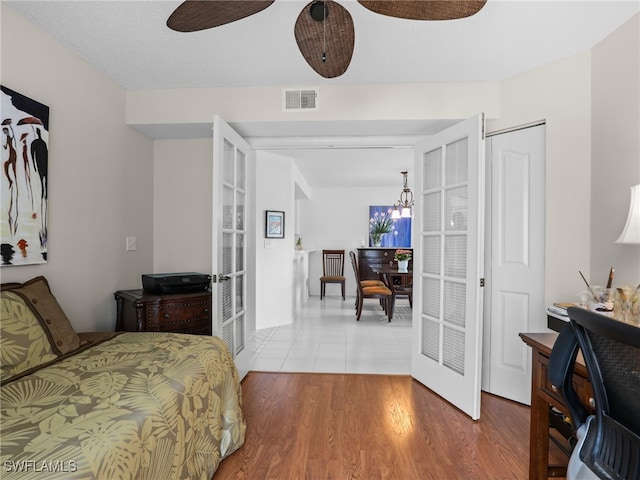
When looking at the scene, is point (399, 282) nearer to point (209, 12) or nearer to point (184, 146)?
point (184, 146)

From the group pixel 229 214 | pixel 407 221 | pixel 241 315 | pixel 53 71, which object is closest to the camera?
pixel 53 71

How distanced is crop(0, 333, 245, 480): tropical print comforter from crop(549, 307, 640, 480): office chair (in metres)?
1.34

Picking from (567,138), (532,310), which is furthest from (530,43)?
(532,310)

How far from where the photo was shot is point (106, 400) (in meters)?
1.16

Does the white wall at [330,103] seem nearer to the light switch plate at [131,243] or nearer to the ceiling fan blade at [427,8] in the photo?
the light switch plate at [131,243]

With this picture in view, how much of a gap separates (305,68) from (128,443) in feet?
7.79

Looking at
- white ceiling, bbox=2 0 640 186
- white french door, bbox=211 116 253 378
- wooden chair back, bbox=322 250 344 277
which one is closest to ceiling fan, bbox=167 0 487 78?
white ceiling, bbox=2 0 640 186

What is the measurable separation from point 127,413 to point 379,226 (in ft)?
21.5

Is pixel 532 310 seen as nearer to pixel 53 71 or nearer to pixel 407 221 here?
pixel 53 71

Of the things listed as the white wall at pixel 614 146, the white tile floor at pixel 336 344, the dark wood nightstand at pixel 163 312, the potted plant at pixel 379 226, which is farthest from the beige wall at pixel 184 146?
the potted plant at pixel 379 226

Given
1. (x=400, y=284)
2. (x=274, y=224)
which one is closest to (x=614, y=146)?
(x=400, y=284)

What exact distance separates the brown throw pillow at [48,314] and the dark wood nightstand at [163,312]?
537 mm

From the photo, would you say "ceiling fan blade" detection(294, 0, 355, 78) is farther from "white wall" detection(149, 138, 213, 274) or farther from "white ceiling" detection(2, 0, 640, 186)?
"white wall" detection(149, 138, 213, 274)

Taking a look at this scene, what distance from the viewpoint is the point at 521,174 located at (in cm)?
246
